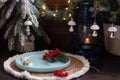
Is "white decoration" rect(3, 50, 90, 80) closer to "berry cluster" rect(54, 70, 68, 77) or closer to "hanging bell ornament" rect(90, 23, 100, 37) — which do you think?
"berry cluster" rect(54, 70, 68, 77)

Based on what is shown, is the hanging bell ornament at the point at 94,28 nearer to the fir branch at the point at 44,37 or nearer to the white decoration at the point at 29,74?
the white decoration at the point at 29,74

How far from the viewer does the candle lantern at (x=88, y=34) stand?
109cm

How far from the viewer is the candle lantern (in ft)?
3.57

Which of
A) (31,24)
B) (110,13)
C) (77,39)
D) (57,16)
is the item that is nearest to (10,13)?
(31,24)

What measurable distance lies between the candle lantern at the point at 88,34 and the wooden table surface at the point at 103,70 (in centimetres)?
5

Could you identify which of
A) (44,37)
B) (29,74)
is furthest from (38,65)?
(44,37)

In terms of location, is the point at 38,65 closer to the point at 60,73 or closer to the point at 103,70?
the point at 60,73

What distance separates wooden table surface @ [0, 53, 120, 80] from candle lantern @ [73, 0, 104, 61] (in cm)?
5

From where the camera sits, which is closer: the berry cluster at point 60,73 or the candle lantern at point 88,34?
the berry cluster at point 60,73

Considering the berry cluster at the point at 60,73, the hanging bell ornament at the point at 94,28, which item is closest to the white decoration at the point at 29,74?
the berry cluster at the point at 60,73

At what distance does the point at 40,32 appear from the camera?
1205 millimetres

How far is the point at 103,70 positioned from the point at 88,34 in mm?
192

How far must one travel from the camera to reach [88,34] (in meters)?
1.12

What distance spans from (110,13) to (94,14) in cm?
7
